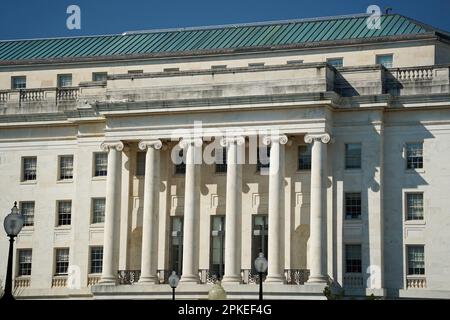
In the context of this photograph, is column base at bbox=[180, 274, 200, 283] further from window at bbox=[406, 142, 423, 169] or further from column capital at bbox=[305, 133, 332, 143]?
window at bbox=[406, 142, 423, 169]

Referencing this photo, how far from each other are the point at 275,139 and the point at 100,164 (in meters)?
12.2

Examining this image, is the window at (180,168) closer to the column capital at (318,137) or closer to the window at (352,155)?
the column capital at (318,137)

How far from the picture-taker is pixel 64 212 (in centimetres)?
6431

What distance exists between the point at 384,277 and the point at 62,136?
22.6 meters

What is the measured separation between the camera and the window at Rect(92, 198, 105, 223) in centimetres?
6231

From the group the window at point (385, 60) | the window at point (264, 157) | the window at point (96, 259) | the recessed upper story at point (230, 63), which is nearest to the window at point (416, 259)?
the recessed upper story at point (230, 63)

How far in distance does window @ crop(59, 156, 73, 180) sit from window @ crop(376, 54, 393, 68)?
2053 cm

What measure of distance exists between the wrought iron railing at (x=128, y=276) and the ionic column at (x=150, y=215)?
4.31 feet

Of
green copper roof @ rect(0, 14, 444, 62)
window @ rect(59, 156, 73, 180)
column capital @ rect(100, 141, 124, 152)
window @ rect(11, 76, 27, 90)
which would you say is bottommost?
window @ rect(59, 156, 73, 180)

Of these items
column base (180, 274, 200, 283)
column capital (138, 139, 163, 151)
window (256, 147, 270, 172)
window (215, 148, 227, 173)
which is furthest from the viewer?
window (215, 148, 227, 173)

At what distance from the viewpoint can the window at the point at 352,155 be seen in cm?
5794

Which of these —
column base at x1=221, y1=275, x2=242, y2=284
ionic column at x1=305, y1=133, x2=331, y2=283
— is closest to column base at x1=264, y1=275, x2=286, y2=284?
ionic column at x1=305, y1=133, x2=331, y2=283
